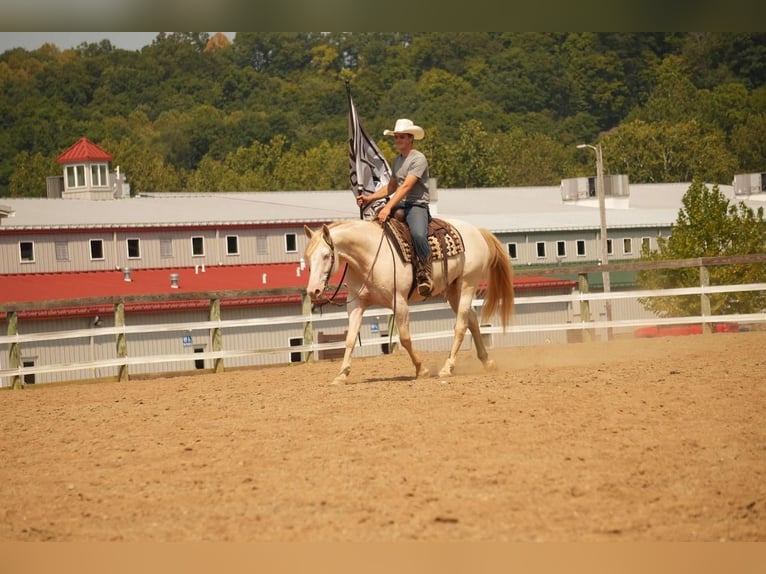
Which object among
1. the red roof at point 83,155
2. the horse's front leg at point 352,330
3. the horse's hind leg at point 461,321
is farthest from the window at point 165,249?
the horse's front leg at point 352,330

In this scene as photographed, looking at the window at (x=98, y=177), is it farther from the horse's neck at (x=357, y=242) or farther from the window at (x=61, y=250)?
the horse's neck at (x=357, y=242)

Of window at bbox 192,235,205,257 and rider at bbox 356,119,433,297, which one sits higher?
rider at bbox 356,119,433,297

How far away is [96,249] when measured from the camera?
1486 inches

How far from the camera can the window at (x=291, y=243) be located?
40.7 metres

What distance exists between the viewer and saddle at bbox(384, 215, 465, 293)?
31.0 feet

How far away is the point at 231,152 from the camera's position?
82.8 meters

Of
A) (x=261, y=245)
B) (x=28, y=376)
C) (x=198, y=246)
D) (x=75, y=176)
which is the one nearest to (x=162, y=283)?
(x=198, y=246)

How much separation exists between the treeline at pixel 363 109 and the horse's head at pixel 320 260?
200 feet

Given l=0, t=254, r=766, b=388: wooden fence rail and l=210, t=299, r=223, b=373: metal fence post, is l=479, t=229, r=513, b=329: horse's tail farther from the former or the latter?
l=210, t=299, r=223, b=373: metal fence post

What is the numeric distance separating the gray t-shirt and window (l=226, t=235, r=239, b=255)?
101ft

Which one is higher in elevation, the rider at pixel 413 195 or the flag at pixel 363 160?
the flag at pixel 363 160

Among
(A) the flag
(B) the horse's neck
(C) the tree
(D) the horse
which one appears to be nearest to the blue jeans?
(D) the horse

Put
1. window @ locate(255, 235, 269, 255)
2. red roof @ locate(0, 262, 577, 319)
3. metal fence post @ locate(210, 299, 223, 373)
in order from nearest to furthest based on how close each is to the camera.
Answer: metal fence post @ locate(210, 299, 223, 373) → red roof @ locate(0, 262, 577, 319) → window @ locate(255, 235, 269, 255)

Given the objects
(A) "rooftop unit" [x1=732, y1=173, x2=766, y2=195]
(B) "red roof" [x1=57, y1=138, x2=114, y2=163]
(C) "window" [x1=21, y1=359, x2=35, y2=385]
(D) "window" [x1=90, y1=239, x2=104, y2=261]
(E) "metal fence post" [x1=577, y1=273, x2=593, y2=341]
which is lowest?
(C) "window" [x1=21, y1=359, x2=35, y2=385]
